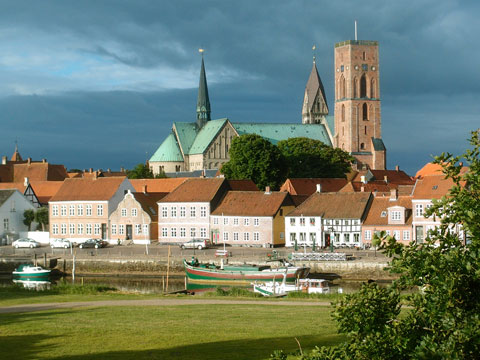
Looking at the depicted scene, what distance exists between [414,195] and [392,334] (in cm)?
5481

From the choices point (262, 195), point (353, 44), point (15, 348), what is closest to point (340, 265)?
point (262, 195)

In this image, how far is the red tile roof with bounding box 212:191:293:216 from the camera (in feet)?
232

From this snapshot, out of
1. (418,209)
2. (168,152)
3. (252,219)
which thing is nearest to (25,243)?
(252,219)

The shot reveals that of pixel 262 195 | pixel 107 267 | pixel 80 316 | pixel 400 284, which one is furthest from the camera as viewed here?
pixel 262 195

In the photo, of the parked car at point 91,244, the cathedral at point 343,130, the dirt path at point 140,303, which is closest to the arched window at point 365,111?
the cathedral at point 343,130

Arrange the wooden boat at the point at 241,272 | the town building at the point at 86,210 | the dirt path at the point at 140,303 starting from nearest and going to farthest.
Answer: the dirt path at the point at 140,303 < the wooden boat at the point at 241,272 < the town building at the point at 86,210

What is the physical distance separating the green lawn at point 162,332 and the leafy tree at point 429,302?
6988mm

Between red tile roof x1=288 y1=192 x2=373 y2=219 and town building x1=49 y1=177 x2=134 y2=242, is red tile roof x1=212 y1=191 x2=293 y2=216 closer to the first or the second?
red tile roof x1=288 y1=192 x2=373 y2=219

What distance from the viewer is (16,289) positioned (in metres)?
39.8

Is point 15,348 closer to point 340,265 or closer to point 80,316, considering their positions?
point 80,316

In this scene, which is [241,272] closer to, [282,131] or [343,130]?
[343,130]

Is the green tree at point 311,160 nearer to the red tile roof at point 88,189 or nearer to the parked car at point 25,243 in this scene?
the red tile roof at point 88,189

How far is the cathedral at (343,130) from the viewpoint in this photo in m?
148

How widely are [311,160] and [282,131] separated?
54.5m
